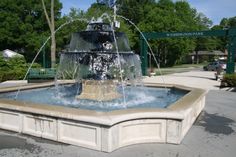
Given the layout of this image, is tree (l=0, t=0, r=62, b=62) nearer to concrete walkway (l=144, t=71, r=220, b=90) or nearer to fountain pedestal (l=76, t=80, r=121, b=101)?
concrete walkway (l=144, t=71, r=220, b=90)

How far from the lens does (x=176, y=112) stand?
5961 mm

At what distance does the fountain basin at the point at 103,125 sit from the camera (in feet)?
18.1

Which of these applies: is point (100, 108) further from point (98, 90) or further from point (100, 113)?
point (100, 113)

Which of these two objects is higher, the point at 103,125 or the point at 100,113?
the point at 100,113

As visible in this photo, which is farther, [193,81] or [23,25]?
[23,25]

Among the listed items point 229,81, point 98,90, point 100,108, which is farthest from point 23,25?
point 100,108

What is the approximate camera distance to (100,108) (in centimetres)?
820

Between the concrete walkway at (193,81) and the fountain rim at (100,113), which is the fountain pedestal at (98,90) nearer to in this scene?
the fountain rim at (100,113)

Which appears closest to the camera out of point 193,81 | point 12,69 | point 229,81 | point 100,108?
point 100,108

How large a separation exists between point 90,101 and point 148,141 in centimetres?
350

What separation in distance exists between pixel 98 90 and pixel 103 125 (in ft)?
12.9

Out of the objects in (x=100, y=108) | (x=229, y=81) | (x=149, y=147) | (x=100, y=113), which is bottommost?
(x=149, y=147)

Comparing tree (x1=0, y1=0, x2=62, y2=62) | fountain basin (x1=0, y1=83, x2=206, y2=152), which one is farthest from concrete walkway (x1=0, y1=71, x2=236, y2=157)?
tree (x1=0, y1=0, x2=62, y2=62)

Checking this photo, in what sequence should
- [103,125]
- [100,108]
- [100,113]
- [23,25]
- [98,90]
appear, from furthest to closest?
[23,25], [98,90], [100,108], [100,113], [103,125]
